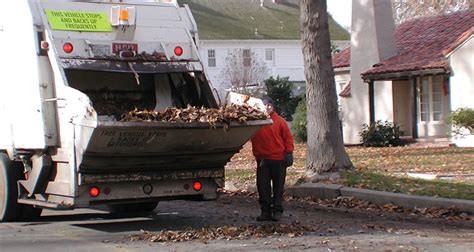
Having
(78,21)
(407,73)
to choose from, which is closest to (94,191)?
(78,21)

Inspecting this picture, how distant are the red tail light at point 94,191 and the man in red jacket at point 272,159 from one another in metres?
2.18

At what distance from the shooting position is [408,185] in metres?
12.5

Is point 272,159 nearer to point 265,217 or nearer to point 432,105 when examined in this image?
point 265,217

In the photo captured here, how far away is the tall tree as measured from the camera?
3348 centimetres

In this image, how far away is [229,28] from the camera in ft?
164

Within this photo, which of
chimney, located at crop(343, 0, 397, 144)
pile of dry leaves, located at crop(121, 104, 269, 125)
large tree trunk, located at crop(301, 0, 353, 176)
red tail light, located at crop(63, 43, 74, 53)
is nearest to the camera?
pile of dry leaves, located at crop(121, 104, 269, 125)

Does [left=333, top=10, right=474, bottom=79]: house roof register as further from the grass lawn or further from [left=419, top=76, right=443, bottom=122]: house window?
the grass lawn

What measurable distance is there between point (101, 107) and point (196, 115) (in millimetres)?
1717

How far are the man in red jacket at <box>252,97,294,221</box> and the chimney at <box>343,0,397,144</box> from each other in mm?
17913

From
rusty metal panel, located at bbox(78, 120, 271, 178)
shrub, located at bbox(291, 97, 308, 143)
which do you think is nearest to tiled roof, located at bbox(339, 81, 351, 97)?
shrub, located at bbox(291, 97, 308, 143)

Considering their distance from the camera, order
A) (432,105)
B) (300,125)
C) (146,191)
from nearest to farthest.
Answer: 1. (146,191)
2. (432,105)
3. (300,125)

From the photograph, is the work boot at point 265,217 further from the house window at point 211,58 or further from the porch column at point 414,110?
the house window at point 211,58

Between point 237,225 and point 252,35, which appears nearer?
point 237,225

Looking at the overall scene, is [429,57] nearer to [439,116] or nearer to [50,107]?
[439,116]
